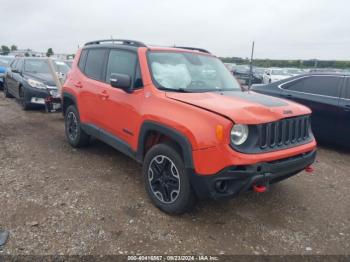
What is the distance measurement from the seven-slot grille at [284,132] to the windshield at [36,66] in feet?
26.7

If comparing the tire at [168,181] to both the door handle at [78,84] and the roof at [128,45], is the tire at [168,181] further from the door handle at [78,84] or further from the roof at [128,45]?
the door handle at [78,84]

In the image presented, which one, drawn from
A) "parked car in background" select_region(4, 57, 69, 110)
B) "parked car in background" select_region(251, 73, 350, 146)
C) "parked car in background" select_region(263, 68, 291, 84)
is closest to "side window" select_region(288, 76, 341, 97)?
"parked car in background" select_region(251, 73, 350, 146)

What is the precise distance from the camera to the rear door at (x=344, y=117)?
18.9 feet

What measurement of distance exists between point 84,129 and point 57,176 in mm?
1042

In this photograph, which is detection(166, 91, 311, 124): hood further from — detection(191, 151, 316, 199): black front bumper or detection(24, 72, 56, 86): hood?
detection(24, 72, 56, 86): hood

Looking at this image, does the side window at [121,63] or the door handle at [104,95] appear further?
the door handle at [104,95]

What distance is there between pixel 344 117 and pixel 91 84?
458 cm

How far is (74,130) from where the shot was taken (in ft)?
18.6

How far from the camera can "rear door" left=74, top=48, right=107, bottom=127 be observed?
4.69 meters

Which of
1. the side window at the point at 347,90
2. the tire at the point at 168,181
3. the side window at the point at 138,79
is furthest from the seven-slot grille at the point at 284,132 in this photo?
the side window at the point at 347,90

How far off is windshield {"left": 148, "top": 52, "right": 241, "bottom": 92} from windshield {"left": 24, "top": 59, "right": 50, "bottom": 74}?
6.64 m

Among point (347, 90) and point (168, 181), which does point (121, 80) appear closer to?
point (168, 181)

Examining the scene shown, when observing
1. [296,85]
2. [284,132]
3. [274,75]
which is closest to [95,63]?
[284,132]

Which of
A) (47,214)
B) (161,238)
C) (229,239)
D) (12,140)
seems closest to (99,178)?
(47,214)
